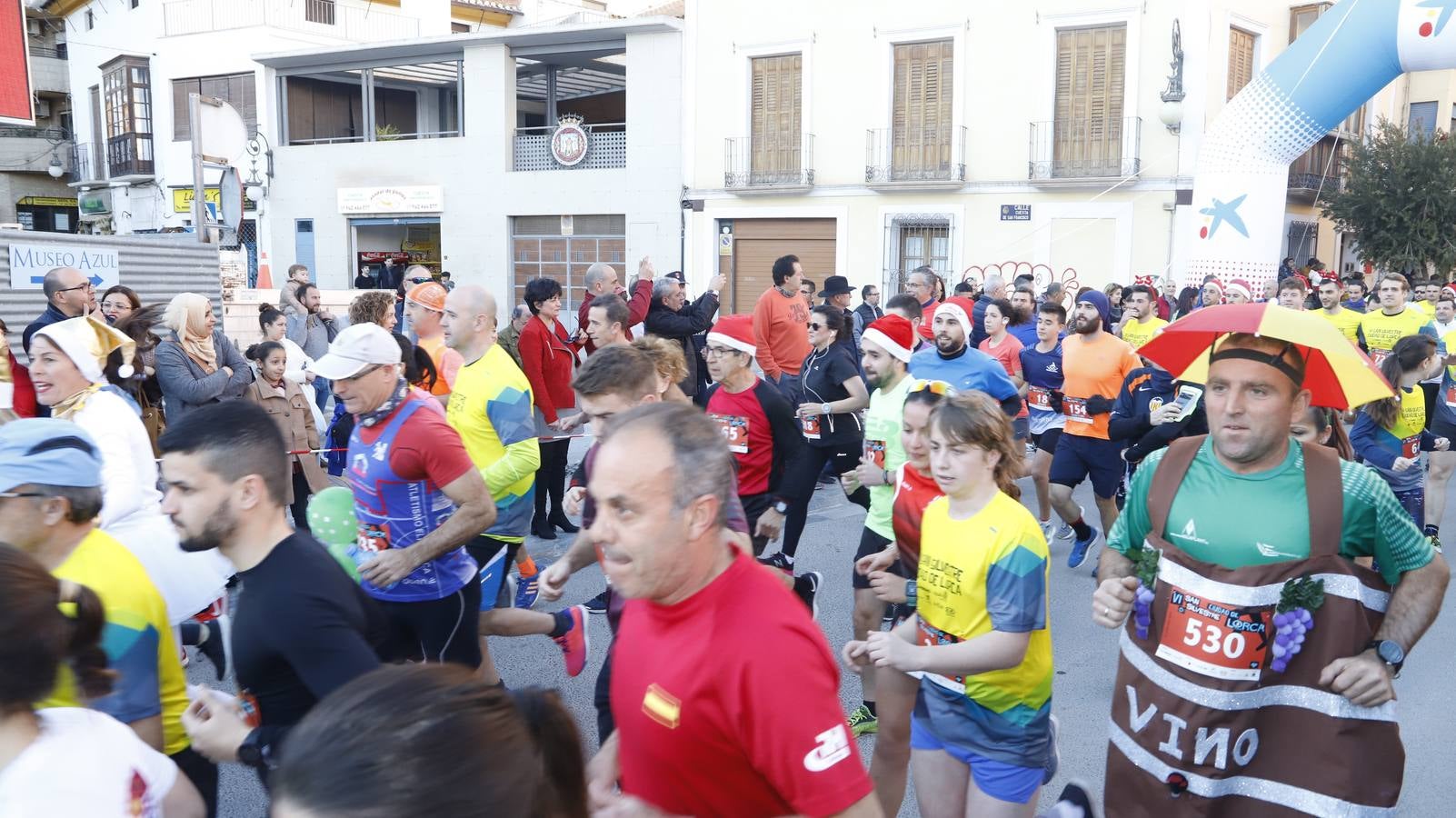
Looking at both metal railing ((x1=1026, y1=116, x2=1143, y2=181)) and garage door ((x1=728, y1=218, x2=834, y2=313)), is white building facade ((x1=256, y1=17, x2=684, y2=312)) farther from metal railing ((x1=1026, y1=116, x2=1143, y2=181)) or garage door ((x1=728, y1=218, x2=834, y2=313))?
metal railing ((x1=1026, y1=116, x2=1143, y2=181))

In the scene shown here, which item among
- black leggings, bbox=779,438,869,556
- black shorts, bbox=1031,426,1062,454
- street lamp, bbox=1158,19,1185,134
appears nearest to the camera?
black leggings, bbox=779,438,869,556

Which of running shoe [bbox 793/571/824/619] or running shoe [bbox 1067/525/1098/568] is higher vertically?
running shoe [bbox 793/571/824/619]

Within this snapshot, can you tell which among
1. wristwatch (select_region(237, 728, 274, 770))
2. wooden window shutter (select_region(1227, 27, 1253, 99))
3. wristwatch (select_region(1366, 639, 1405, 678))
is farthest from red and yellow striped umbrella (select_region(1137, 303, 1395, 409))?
wooden window shutter (select_region(1227, 27, 1253, 99))

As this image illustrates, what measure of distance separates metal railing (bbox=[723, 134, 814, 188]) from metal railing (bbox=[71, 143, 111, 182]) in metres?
21.2

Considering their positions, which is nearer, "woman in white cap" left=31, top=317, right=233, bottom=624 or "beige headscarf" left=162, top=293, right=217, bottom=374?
"woman in white cap" left=31, top=317, right=233, bottom=624

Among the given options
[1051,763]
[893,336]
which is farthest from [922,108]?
[1051,763]

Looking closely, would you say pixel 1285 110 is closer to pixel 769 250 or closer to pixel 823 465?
pixel 823 465

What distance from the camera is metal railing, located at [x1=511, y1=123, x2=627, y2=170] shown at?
25.3 m

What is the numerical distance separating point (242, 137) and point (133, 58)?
24750 millimetres

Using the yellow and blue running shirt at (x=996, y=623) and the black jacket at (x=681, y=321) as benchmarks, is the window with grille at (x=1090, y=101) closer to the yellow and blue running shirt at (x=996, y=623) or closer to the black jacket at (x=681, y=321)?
the black jacket at (x=681, y=321)

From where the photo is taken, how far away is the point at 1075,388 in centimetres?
731

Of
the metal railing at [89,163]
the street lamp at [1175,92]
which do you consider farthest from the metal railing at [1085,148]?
the metal railing at [89,163]

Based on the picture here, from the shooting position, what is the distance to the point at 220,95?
29.2 meters

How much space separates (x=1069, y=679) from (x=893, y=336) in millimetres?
1948
